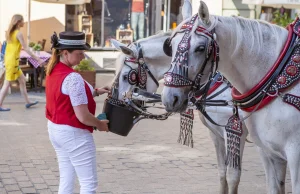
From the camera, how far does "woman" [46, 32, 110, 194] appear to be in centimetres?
461

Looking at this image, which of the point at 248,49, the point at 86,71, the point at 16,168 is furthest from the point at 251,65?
the point at 86,71

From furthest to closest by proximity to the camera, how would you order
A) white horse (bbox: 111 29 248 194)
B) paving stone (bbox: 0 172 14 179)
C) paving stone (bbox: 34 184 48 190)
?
paving stone (bbox: 0 172 14 179) → paving stone (bbox: 34 184 48 190) → white horse (bbox: 111 29 248 194)

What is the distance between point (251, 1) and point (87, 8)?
6.53m

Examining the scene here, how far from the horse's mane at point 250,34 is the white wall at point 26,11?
12.7 m

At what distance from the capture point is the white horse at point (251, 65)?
3.81 metres

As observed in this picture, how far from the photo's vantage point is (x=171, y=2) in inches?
723

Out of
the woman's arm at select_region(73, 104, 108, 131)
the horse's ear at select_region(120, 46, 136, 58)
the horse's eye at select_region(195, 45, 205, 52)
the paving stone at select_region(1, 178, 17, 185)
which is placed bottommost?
the paving stone at select_region(1, 178, 17, 185)

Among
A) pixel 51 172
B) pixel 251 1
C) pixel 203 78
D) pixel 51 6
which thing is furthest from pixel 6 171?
pixel 51 6

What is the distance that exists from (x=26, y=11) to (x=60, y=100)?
11895 millimetres

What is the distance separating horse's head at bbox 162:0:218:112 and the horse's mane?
6.9 inches

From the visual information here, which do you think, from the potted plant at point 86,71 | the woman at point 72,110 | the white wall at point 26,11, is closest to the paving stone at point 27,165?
the woman at point 72,110

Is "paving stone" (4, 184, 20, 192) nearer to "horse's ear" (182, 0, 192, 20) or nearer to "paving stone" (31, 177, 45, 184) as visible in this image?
"paving stone" (31, 177, 45, 184)

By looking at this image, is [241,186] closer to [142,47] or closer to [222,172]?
[222,172]

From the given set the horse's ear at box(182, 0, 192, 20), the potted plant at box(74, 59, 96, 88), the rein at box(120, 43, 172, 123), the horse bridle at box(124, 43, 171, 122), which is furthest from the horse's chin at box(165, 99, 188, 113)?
the potted plant at box(74, 59, 96, 88)
